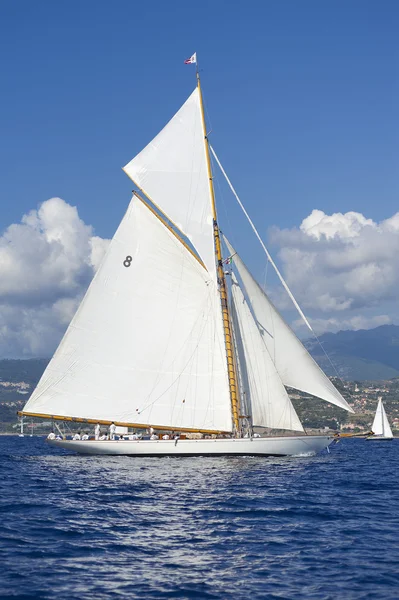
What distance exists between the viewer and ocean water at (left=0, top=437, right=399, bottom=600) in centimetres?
2142

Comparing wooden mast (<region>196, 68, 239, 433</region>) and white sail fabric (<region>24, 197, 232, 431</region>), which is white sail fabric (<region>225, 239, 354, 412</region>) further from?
white sail fabric (<region>24, 197, 232, 431</region>)

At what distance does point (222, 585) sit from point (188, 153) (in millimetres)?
46867

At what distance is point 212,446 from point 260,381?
21.4ft

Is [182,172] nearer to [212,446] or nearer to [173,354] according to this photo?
[173,354]

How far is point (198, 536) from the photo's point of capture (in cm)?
2841

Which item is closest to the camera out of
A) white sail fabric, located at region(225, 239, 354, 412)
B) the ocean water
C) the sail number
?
the ocean water

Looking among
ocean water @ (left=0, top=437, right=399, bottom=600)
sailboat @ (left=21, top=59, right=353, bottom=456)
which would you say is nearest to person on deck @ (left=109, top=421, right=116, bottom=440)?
sailboat @ (left=21, top=59, right=353, bottom=456)

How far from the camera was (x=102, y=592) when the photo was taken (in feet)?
67.4

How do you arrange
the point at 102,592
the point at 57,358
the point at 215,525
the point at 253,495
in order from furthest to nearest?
the point at 57,358, the point at 253,495, the point at 215,525, the point at 102,592

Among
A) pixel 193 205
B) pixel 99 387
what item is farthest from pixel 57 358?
pixel 193 205

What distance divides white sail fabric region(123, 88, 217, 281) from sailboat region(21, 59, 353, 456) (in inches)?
43.7

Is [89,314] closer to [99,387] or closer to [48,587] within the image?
[99,387]

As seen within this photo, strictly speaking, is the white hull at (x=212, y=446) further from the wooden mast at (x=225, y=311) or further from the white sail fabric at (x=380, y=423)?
the white sail fabric at (x=380, y=423)

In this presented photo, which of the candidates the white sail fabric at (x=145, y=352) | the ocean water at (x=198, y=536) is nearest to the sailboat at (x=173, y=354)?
the white sail fabric at (x=145, y=352)
